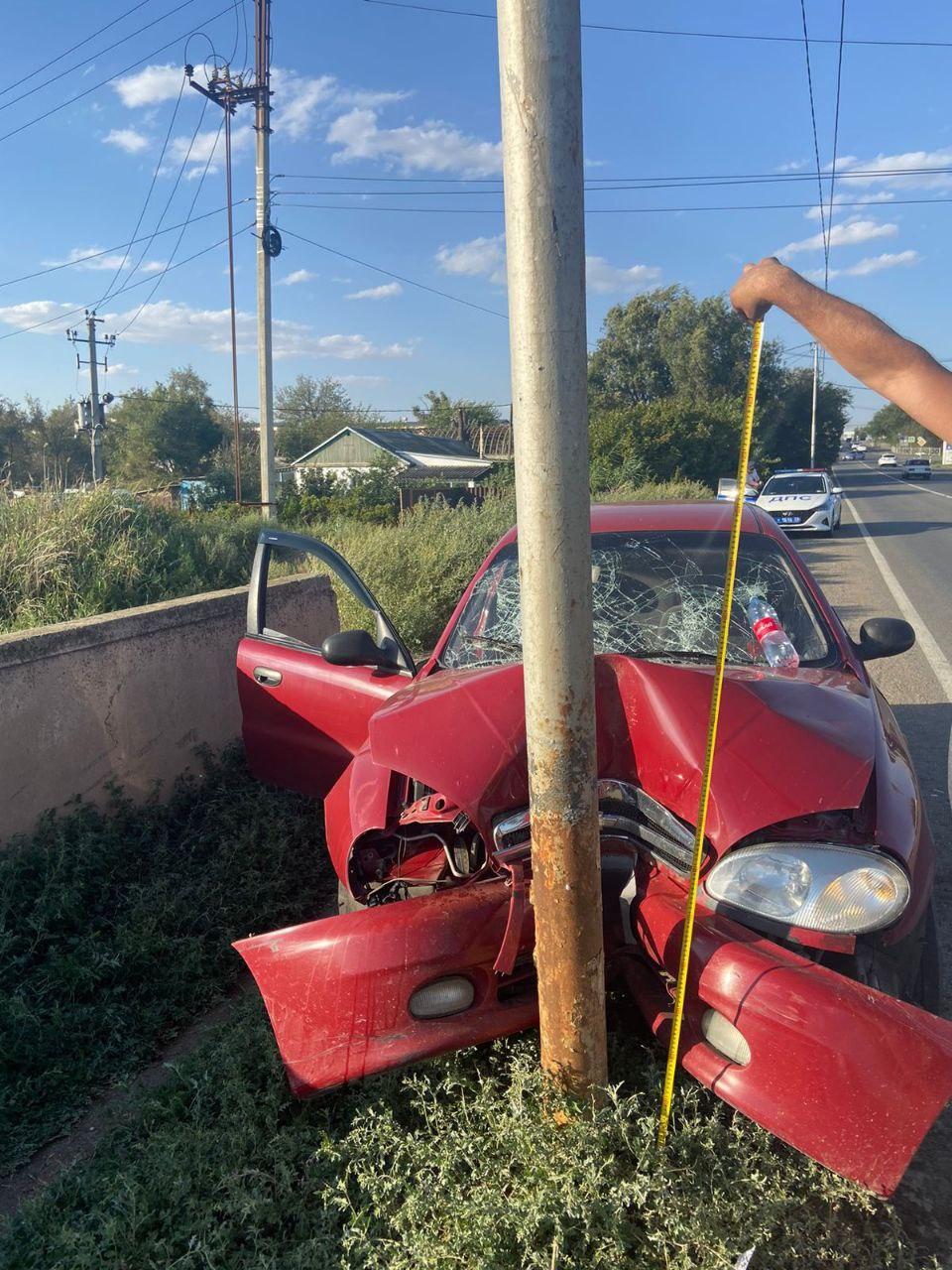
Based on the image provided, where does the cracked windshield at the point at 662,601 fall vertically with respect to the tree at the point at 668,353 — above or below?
below

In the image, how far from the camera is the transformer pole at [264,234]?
18.0 meters

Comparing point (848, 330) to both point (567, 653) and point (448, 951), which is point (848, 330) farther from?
point (448, 951)

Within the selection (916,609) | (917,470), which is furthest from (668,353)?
(916,609)

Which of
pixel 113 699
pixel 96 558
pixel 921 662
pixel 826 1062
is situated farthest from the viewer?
pixel 921 662

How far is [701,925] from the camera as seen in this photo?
2240 mm

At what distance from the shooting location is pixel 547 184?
79.0 inches

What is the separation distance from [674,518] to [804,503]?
66.9ft

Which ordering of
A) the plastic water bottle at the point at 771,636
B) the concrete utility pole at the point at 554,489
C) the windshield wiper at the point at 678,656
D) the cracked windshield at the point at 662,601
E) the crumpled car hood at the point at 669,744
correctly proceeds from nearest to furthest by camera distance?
the concrete utility pole at the point at 554,489
the crumpled car hood at the point at 669,744
the windshield wiper at the point at 678,656
the plastic water bottle at the point at 771,636
the cracked windshield at the point at 662,601

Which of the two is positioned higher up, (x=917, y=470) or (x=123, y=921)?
(x=917, y=470)

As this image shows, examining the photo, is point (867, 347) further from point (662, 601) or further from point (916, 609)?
point (916, 609)

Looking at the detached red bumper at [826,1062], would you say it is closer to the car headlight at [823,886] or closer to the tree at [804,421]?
the car headlight at [823,886]

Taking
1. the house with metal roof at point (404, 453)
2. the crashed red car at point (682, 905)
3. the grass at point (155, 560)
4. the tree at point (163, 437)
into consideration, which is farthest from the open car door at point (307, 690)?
the tree at point (163, 437)

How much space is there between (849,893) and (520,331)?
1.50m

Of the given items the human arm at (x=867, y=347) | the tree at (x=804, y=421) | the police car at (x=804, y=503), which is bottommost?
the human arm at (x=867, y=347)
